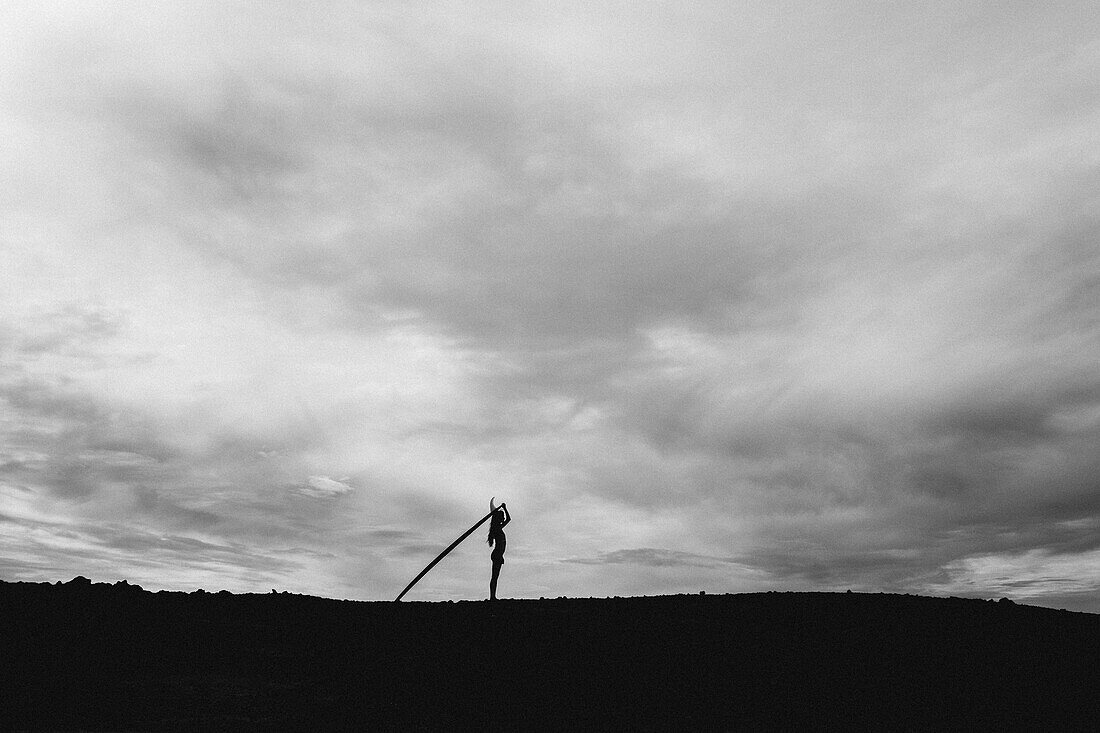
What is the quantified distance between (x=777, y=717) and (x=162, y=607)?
16376mm

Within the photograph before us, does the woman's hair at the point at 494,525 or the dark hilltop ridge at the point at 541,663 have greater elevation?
the woman's hair at the point at 494,525

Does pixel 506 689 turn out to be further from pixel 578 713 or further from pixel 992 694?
pixel 992 694

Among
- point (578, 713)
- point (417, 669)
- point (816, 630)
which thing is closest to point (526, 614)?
point (417, 669)

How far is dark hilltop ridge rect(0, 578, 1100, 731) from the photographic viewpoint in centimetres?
1616

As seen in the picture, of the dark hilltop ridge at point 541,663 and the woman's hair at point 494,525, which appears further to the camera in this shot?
the woman's hair at point 494,525

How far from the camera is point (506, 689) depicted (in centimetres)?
1742

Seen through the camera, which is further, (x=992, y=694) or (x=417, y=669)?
(x=417, y=669)

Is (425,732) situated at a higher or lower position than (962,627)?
lower

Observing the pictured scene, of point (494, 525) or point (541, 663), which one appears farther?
point (494, 525)

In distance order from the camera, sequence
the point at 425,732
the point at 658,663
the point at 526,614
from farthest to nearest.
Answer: the point at 526,614, the point at 658,663, the point at 425,732

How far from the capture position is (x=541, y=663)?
18.7 meters

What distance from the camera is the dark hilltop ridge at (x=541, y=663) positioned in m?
16.2

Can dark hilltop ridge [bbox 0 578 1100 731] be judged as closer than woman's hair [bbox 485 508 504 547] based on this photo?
Yes

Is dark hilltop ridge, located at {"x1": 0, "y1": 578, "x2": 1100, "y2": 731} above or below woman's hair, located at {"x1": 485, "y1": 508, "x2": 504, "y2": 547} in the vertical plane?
below
